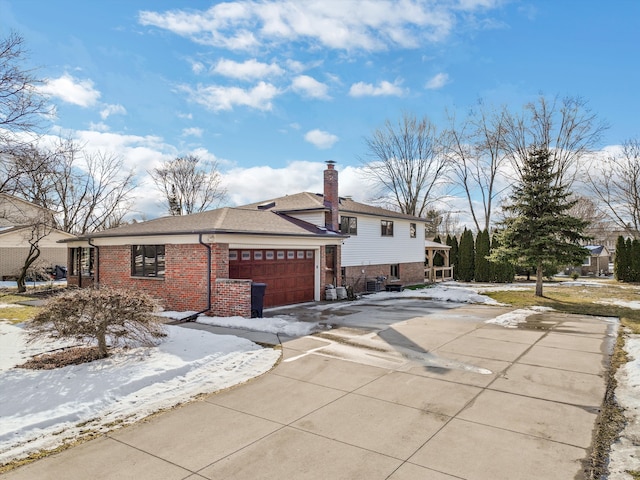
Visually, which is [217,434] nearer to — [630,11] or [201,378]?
[201,378]

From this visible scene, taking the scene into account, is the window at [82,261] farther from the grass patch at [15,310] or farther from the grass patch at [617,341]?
the grass patch at [617,341]

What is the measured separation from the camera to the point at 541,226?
18.0 metres

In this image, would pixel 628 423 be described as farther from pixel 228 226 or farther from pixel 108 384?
pixel 228 226

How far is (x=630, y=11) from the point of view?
10984 mm

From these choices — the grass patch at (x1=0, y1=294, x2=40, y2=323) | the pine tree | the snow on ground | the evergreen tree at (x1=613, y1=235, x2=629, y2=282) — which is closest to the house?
the grass patch at (x1=0, y1=294, x2=40, y2=323)

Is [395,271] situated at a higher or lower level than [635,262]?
lower

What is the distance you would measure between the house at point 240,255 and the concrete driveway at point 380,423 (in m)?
5.02

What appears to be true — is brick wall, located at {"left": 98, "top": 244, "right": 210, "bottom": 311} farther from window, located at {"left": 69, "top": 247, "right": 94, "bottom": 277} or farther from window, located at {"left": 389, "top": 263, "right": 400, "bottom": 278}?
window, located at {"left": 389, "top": 263, "right": 400, "bottom": 278}

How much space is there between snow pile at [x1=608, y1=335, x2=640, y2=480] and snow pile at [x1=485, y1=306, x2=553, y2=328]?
11.5ft

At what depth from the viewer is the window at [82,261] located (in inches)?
706

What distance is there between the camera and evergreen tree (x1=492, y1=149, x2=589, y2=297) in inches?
691

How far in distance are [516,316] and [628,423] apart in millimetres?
8314

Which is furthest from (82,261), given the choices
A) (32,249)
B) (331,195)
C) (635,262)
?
(635,262)

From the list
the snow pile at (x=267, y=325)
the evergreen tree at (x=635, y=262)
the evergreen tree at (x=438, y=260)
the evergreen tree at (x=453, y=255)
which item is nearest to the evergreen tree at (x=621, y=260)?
the evergreen tree at (x=635, y=262)
